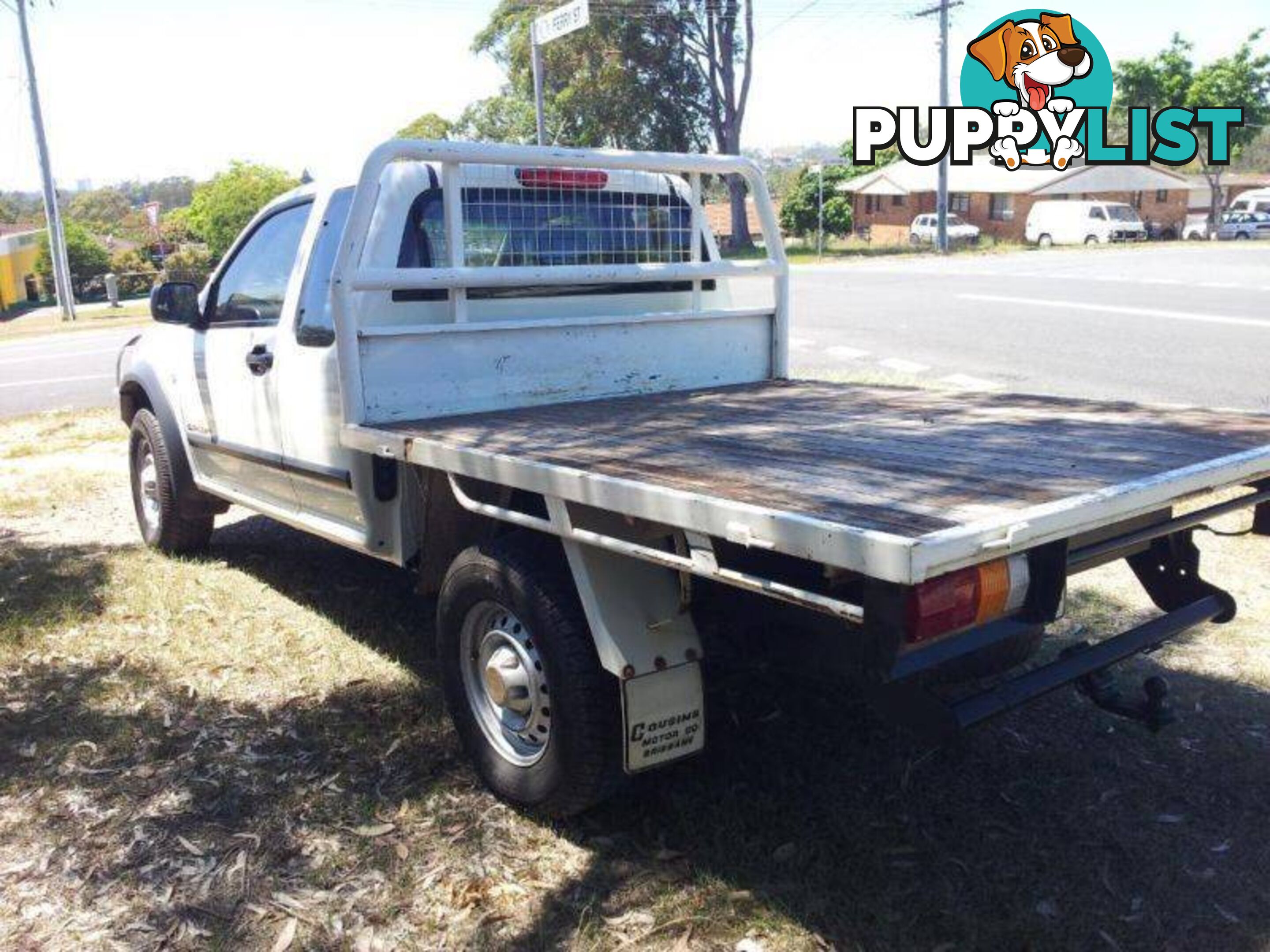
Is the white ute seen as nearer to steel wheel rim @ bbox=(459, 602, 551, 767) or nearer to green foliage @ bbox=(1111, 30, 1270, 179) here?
steel wheel rim @ bbox=(459, 602, 551, 767)

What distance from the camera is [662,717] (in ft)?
10.5

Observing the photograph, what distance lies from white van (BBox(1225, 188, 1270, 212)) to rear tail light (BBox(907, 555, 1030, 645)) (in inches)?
2326

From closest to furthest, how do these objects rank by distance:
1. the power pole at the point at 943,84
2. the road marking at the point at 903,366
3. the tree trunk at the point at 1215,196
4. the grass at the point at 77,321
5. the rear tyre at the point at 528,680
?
the rear tyre at the point at 528,680, the road marking at the point at 903,366, the grass at the point at 77,321, the power pole at the point at 943,84, the tree trunk at the point at 1215,196

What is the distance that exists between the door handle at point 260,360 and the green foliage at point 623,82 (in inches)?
1615

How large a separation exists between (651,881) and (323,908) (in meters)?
0.89

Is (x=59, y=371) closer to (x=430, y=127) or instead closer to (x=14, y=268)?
(x=14, y=268)

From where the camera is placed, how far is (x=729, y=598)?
319 centimetres

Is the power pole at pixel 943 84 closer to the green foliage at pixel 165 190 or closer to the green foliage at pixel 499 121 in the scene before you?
the green foliage at pixel 499 121

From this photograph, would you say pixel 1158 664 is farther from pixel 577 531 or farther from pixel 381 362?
pixel 381 362

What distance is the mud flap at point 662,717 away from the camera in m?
3.12

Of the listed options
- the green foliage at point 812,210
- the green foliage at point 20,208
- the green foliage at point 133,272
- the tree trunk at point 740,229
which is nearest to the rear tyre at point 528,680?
the tree trunk at point 740,229

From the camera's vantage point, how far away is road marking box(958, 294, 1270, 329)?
13.3m

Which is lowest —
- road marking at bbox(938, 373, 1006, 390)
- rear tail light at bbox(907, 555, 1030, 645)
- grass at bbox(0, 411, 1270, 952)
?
grass at bbox(0, 411, 1270, 952)

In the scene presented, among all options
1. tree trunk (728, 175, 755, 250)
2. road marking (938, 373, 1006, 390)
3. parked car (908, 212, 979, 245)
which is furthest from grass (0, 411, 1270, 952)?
parked car (908, 212, 979, 245)
